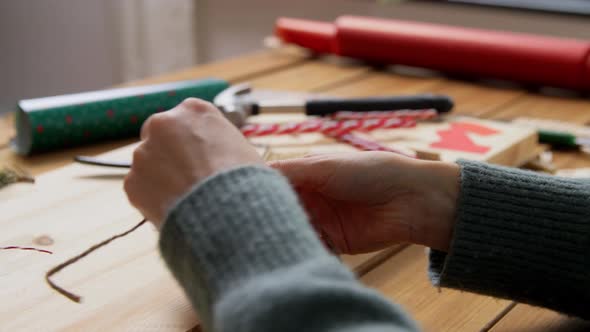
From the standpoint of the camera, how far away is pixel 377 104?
94 centimetres

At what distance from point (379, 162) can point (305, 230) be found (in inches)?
7.7

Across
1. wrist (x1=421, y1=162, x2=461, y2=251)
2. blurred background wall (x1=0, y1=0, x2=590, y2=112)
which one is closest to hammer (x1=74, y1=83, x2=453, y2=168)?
wrist (x1=421, y1=162, x2=461, y2=251)

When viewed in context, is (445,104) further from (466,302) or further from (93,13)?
(93,13)

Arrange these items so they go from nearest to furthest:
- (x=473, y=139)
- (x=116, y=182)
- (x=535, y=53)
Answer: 1. (x=116, y=182)
2. (x=473, y=139)
3. (x=535, y=53)

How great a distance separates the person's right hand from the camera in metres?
0.58

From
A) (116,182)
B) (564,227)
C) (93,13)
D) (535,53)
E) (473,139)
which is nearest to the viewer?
(564,227)

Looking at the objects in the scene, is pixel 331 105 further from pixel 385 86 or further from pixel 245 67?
pixel 245 67

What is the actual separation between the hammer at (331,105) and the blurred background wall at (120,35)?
0.66 metres

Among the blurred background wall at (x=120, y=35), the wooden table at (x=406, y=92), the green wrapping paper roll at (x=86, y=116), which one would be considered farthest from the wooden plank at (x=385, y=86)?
the blurred background wall at (x=120, y=35)

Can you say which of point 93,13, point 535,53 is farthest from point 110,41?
point 535,53

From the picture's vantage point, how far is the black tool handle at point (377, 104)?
3.05ft

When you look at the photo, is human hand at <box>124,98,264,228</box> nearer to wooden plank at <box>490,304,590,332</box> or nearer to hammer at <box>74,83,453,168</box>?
wooden plank at <box>490,304,590,332</box>

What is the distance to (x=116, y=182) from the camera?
0.77m

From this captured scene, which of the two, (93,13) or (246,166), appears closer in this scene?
(246,166)
